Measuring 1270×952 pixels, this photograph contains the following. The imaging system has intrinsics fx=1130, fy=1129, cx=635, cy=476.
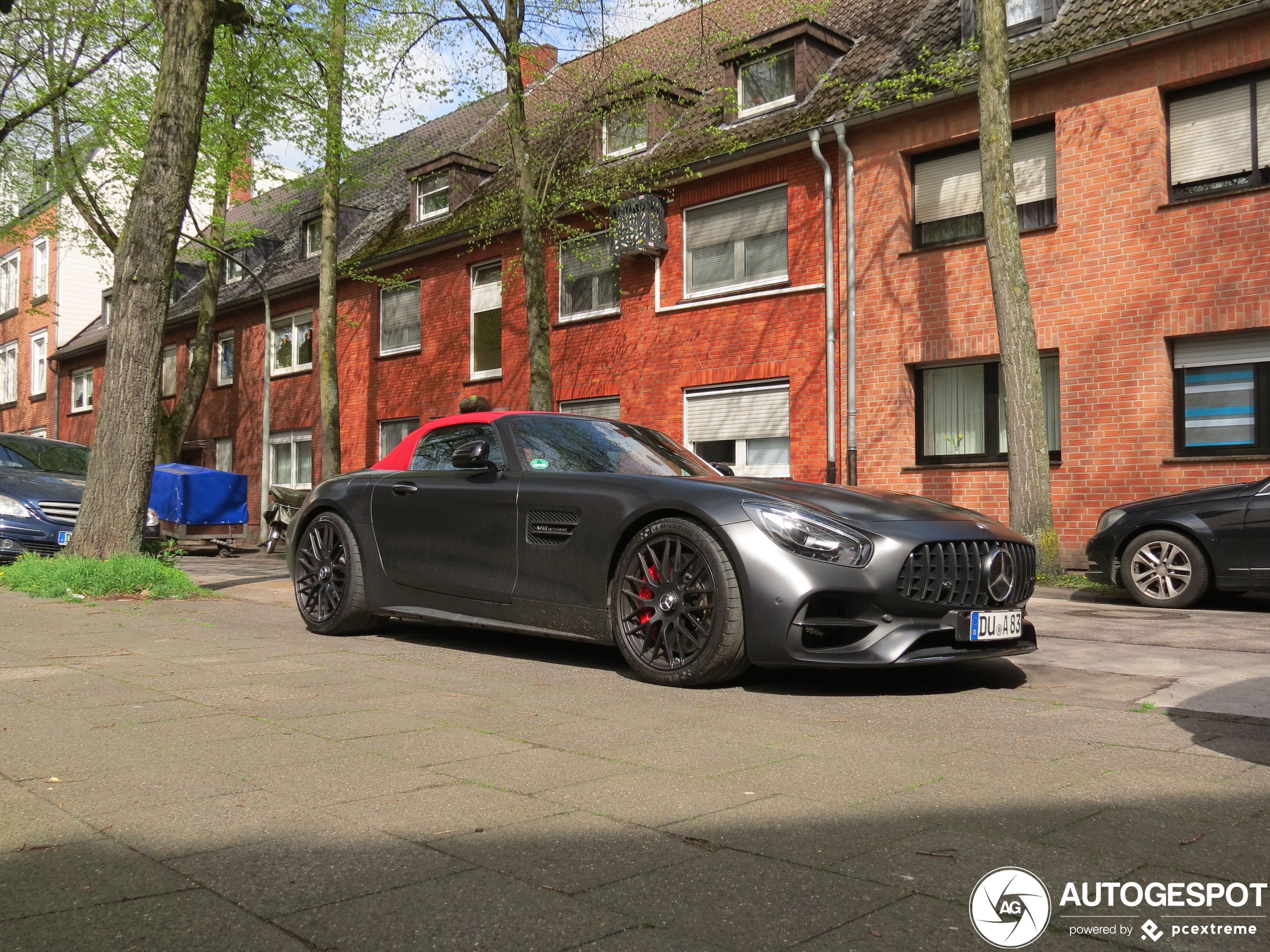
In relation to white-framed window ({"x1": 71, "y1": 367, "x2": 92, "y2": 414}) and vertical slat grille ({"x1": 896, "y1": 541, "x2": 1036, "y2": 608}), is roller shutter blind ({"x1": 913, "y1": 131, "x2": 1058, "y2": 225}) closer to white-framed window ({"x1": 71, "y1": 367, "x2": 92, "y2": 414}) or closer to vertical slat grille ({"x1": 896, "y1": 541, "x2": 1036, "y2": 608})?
vertical slat grille ({"x1": 896, "y1": 541, "x2": 1036, "y2": 608})

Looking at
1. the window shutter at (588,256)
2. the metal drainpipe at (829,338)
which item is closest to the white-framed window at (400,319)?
the window shutter at (588,256)

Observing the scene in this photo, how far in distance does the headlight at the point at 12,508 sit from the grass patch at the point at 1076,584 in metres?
10.5

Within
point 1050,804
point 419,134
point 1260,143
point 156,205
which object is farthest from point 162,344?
point 419,134

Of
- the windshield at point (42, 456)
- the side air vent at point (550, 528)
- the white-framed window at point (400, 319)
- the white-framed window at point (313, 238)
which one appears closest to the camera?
the side air vent at point (550, 528)

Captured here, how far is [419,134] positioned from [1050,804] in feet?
100

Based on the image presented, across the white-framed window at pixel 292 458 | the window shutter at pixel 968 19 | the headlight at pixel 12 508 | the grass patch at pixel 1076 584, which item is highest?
the window shutter at pixel 968 19

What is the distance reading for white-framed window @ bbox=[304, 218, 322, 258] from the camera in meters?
28.8

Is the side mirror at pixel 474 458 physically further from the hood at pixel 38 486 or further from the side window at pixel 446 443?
the hood at pixel 38 486

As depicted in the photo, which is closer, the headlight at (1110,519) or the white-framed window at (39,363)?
the headlight at (1110,519)

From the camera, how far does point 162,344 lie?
999cm

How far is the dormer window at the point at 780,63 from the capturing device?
17938mm

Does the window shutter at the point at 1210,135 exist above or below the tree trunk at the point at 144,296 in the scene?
above

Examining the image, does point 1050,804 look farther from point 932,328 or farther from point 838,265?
point 838,265

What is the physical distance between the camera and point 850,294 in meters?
16.1
